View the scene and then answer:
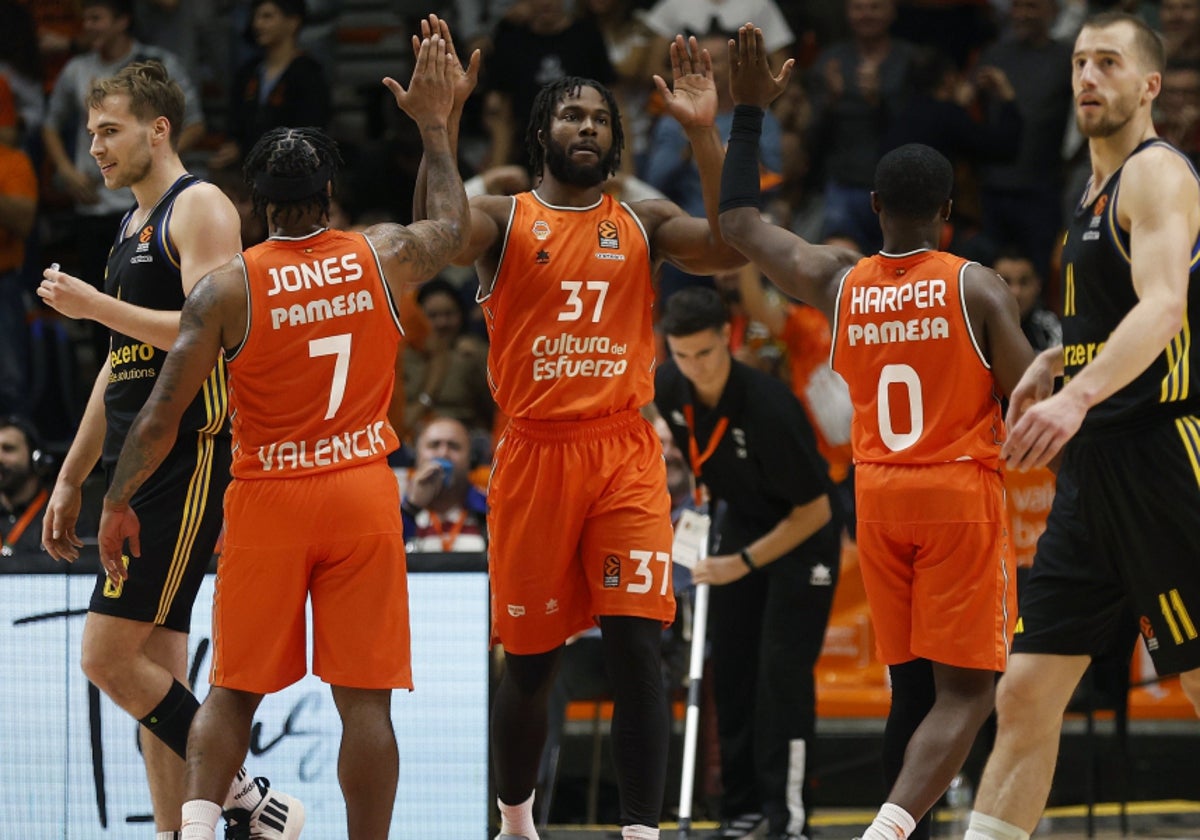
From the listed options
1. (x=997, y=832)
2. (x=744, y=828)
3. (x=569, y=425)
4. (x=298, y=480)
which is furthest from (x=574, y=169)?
(x=744, y=828)

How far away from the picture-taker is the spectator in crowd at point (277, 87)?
1153 centimetres

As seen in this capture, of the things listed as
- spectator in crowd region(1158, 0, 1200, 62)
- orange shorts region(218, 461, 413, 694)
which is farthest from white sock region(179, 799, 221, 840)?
spectator in crowd region(1158, 0, 1200, 62)

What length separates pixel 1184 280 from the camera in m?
5.02

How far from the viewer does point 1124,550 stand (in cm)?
532

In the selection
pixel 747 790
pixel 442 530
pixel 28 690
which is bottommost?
pixel 747 790

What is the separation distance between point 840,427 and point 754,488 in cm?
260

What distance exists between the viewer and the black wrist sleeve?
6.33 meters

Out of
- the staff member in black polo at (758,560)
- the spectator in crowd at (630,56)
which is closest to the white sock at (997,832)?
the staff member in black polo at (758,560)

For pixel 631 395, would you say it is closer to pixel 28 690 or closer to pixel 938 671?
pixel 938 671

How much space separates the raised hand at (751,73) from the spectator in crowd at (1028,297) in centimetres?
389

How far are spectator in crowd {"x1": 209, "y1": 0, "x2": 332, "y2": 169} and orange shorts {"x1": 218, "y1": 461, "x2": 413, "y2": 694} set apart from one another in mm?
6193

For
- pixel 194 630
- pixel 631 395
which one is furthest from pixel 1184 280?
pixel 194 630

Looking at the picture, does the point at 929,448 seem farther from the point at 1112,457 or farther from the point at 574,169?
the point at 574,169

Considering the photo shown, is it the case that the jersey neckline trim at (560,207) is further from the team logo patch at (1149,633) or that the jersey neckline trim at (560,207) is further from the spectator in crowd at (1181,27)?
the spectator in crowd at (1181,27)
